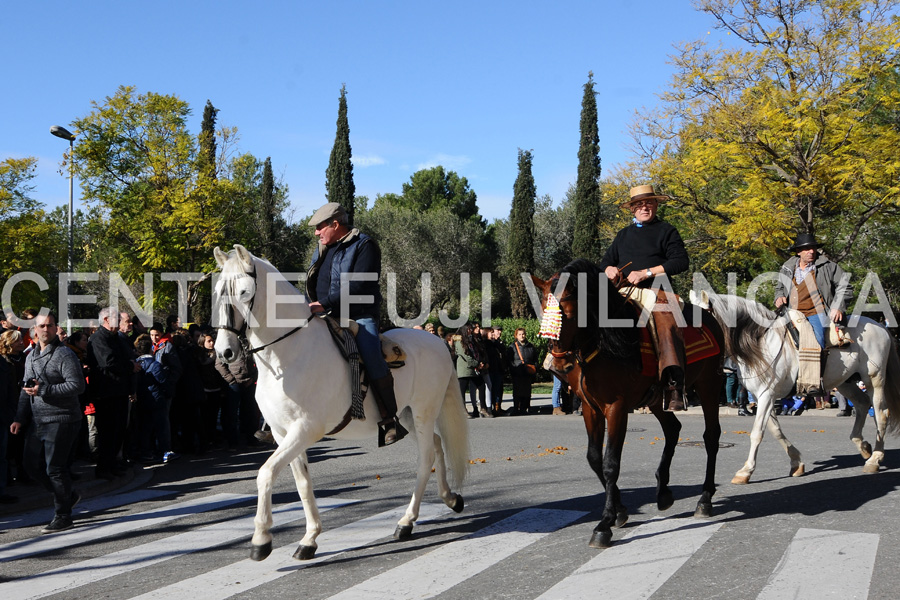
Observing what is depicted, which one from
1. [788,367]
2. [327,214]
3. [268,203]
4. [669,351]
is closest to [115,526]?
[327,214]

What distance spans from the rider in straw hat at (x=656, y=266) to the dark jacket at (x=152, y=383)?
7.12 m

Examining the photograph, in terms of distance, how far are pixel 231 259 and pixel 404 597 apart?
2540mm

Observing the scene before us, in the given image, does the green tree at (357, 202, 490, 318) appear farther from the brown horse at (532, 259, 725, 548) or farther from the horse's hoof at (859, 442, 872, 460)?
the brown horse at (532, 259, 725, 548)

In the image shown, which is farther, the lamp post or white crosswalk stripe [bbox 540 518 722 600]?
the lamp post

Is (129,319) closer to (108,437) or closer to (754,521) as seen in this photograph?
(108,437)

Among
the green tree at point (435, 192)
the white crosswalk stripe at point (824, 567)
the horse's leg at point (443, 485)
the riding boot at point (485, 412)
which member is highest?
the green tree at point (435, 192)

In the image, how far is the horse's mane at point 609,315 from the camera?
19.9 feet

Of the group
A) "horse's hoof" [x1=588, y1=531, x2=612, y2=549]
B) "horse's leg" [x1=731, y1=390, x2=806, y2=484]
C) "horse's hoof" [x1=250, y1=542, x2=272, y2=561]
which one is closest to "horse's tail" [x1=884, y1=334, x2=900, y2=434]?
"horse's leg" [x1=731, y1=390, x2=806, y2=484]

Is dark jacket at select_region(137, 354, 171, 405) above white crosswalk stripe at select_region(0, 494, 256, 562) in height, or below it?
above

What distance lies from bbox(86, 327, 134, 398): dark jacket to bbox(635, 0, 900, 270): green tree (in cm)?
1467

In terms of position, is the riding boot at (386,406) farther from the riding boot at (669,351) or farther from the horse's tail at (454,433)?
the riding boot at (669,351)

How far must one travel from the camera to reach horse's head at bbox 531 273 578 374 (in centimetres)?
586

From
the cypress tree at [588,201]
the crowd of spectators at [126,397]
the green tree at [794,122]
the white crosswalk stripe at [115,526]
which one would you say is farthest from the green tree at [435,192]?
the white crosswalk stripe at [115,526]

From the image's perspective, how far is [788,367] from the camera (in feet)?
31.2
